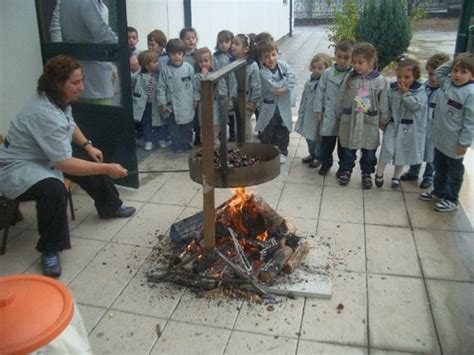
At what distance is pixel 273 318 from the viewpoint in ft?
10.1

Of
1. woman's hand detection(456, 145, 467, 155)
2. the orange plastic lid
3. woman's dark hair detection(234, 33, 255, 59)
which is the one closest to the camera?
the orange plastic lid

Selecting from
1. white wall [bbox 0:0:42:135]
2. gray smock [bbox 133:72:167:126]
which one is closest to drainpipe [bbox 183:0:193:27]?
→ gray smock [bbox 133:72:167:126]

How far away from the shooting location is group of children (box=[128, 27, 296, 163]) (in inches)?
216

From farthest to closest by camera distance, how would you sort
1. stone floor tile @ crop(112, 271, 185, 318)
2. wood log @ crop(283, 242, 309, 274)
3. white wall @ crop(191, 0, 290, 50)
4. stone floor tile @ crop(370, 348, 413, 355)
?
1. white wall @ crop(191, 0, 290, 50)
2. wood log @ crop(283, 242, 309, 274)
3. stone floor tile @ crop(112, 271, 185, 318)
4. stone floor tile @ crop(370, 348, 413, 355)

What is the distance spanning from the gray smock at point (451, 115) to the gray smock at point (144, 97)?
10.4 feet

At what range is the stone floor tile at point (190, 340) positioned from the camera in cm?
282

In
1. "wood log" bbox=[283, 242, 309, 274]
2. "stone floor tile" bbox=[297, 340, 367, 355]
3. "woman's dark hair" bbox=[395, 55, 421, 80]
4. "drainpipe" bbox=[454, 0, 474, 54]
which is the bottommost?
"stone floor tile" bbox=[297, 340, 367, 355]

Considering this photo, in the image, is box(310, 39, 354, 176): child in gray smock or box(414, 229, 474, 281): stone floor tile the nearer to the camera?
box(414, 229, 474, 281): stone floor tile

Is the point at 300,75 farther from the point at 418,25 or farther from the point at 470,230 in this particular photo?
the point at 418,25

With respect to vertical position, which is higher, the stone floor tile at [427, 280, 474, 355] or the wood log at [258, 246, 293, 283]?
the wood log at [258, 246, 293, 283]

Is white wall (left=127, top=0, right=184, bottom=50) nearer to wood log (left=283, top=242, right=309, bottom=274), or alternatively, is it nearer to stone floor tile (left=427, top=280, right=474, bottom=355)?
wood log (left=283, top=242, right=309, bottom=274)

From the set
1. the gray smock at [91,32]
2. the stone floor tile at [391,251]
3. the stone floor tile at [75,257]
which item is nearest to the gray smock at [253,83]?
the gray smock at [91,32]

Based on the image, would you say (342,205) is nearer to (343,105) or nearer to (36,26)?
(343,105)

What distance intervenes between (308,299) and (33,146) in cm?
229
